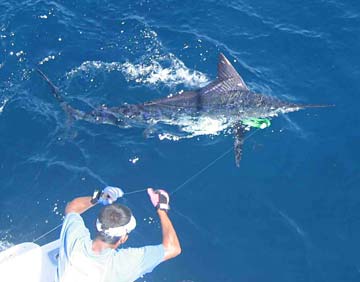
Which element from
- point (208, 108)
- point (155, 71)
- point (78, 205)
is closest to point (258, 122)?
point (208, 108)

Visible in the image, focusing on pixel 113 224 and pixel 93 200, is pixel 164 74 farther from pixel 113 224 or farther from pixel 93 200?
pixel 113 224

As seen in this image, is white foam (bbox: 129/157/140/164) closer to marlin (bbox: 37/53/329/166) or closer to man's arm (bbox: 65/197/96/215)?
marlin (bbox: 37/53/329/166)

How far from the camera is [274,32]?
17.0 metres

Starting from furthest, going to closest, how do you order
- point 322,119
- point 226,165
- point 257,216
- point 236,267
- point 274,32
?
1. point 274,32
2. point 322,119
3. point 226,165
4. point 257,216
5. point 236,267

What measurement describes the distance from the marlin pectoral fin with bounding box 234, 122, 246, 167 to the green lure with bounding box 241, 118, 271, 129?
0.20 m

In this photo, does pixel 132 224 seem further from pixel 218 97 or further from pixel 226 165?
pixel 218 97

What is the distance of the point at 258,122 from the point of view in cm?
1378

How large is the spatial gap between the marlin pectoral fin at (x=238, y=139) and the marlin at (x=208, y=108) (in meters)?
0.03

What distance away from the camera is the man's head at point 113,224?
7.46 m

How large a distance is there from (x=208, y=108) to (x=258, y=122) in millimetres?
1652

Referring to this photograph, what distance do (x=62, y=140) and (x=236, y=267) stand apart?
6.22 metres

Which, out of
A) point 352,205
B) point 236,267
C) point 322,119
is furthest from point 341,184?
point 236,267

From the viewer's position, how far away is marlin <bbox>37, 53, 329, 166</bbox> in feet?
46.3

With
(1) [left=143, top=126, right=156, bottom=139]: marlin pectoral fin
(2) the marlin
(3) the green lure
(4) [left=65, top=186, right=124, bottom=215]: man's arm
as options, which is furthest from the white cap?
(3) the green lure
